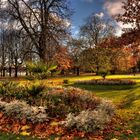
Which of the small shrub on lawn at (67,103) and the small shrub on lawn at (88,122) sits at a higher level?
the small shrub on lawn at (67,103)

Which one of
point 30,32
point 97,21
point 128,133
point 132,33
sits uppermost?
point 97,21

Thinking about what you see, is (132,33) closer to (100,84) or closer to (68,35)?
(100,84)

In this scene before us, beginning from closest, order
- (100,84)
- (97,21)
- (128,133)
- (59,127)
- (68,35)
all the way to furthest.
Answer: (128,133), (59,127), (100,84), (68,35), (97,21)

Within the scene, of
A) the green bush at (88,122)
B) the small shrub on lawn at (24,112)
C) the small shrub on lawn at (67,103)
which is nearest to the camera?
the green bush at (88,122)

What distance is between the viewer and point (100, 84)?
2995cm

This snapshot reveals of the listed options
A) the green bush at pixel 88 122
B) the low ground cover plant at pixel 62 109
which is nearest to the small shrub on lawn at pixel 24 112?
the low ground cover plant at pixel 62 109

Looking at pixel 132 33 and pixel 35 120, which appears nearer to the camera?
pixel 35 120

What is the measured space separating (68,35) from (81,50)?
3863 centimetres

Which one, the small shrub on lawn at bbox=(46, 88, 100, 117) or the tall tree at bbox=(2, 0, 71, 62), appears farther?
the tall tree at bbox=(2, 0, 71, 62)

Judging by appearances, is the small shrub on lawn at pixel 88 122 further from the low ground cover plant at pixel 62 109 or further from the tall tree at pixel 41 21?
the tall tree at pixel 41 21

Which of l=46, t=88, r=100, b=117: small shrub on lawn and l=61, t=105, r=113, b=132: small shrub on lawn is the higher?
l=46, t=88, r=100, b=117: small shrub on lawn

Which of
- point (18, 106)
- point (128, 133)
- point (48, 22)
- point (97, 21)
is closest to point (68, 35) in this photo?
point (48, 22)

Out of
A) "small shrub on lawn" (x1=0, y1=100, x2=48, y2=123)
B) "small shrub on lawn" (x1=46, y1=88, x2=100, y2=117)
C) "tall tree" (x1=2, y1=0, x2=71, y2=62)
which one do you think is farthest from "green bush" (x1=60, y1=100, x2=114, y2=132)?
"tall tree" (x1=2, y1=0, x2=71, y2=62)

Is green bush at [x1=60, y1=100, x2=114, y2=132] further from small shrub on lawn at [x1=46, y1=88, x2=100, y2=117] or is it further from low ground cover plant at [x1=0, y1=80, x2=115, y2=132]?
small shrub on lawn at [x1=46, y1=88, x2=100, y2=117]
